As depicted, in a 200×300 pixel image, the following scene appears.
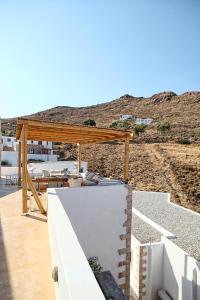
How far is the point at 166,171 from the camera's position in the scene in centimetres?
3209

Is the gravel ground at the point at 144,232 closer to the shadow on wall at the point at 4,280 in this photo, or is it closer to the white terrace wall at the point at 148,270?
the white terrace wall at the point at 148,270

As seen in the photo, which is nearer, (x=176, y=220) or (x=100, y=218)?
(x=100, y=218)

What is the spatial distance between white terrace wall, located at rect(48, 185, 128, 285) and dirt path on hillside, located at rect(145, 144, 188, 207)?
1680 cm

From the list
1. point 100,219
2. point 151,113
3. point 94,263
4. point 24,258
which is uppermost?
point 151,113

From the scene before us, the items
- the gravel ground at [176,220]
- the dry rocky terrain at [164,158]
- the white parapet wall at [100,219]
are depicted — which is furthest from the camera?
the dry rocky terrain at [164,158]

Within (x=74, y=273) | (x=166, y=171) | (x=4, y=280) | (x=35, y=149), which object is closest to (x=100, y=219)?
(x=4, y=280)

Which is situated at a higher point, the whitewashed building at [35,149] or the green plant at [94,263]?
the whitewashed building at [35,149]

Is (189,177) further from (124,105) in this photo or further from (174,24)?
(124,105)

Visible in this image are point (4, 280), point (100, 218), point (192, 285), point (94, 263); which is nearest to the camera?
point (4, 280)

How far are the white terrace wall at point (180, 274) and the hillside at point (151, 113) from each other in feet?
132

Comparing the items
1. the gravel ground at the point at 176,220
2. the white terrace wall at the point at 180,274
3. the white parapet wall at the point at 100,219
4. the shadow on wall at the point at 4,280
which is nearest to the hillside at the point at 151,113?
the gravel ground at the point at 176,220

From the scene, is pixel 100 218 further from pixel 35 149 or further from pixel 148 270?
pixel 35 149

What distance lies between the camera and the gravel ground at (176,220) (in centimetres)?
1065

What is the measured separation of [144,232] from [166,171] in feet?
68.4
